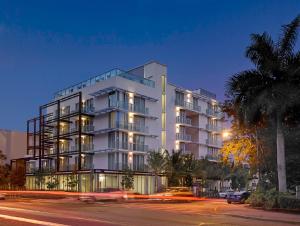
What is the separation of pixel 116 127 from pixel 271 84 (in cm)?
3694

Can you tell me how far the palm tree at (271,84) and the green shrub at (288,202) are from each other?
2.45 m

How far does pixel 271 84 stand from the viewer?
32.1 meters

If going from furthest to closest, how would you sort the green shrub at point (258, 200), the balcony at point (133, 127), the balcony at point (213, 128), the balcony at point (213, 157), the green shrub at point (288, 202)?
the balcony at point (213, 128)
the balcony at point (213, 157)
the balcony at point (133, 127)
the green shrub at point (258, 200)
the green shrub at point (288, 202)

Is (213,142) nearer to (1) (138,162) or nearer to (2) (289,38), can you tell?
(1) (138,162)

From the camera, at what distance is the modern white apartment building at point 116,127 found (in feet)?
219

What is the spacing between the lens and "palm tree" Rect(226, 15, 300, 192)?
101 ft

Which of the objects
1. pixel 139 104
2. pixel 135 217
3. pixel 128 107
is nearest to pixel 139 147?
pixel 128 107

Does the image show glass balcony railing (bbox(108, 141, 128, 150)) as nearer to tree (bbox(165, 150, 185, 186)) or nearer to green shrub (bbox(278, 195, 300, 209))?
tree (bbox(165, 150, 185, 186))

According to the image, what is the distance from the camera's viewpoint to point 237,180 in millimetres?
85562

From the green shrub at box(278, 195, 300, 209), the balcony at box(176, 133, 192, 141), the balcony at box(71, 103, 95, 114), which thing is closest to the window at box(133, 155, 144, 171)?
the balcony at box(71, 103, 95, 114)

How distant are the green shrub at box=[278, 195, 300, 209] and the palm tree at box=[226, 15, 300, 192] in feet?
8.05

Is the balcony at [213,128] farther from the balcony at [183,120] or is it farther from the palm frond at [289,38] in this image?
the palm frond at [289,38]

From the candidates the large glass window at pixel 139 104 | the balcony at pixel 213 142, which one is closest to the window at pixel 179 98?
the large glass window at pixel 139 104

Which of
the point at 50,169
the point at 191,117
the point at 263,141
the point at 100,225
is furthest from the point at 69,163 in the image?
the point at 100,225
